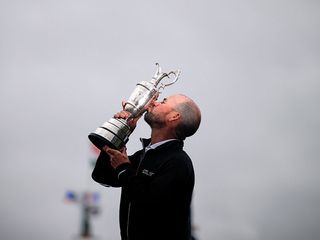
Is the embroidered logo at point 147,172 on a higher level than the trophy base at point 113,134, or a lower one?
lower

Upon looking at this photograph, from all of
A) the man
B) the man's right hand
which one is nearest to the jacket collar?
the man

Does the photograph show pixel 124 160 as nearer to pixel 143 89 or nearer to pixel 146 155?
pixel 146 155

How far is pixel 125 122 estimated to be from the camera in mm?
7012

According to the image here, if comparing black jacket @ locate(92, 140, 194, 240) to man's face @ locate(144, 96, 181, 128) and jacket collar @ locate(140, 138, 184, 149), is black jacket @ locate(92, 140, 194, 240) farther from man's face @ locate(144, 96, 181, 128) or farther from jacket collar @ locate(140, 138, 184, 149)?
man's face @ locate(144, 96, 181, 128)

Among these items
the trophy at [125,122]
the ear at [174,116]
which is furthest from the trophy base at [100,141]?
the ear at [174,116]

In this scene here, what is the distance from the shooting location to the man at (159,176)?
6664 millimetres

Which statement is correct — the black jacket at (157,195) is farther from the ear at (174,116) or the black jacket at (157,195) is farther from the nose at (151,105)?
the nose at (151,105)

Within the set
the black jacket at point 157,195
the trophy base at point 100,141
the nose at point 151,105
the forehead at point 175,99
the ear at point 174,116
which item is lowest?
the black jacket at point 157,195

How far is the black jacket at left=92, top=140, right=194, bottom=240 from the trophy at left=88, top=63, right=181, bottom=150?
282 millimetres

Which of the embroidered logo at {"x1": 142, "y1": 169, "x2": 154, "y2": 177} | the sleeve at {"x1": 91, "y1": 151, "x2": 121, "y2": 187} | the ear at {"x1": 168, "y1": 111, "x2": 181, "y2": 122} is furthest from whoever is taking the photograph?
the sleeve at {"x1": 91, "y1": 151, "x2": 121, "y2": 187}

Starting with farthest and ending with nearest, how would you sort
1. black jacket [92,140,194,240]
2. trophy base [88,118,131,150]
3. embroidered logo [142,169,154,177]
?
trophy base [88,118,131,150] < embroidered logo [142,169,154,177] < black jacket [92,140,194,240]

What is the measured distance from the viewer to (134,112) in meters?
7.06

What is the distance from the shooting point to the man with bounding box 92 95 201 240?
262 inches

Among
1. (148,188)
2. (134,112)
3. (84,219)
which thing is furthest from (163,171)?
(84,219)
